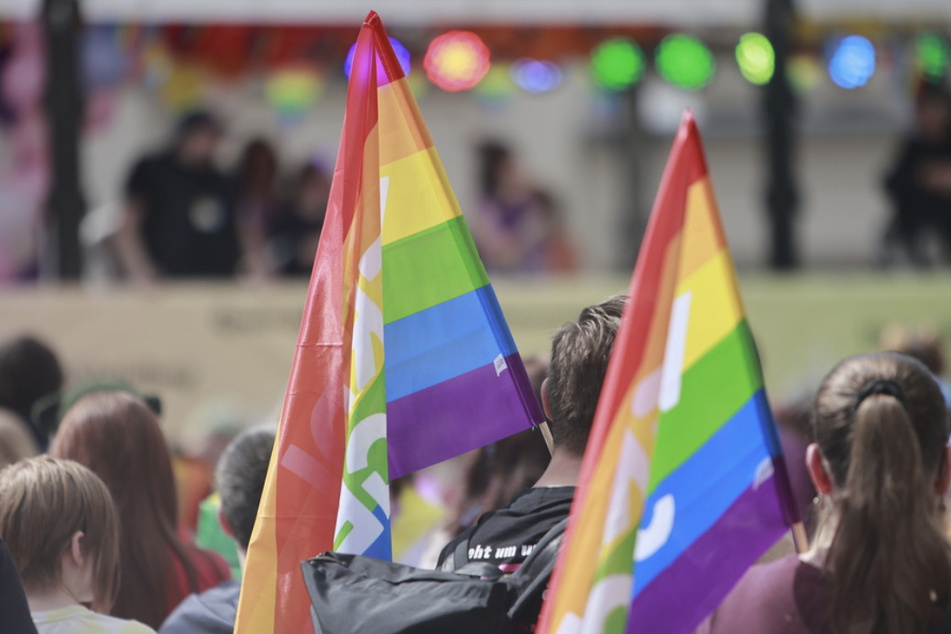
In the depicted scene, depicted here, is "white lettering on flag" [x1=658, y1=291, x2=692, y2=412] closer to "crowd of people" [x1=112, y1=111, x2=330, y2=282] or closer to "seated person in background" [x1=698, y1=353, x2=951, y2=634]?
"seated person in background" [x1=698, y1=353, x2=951, y2=634]

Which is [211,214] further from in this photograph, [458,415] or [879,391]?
[879,391]

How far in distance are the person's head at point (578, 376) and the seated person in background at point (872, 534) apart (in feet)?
1.28

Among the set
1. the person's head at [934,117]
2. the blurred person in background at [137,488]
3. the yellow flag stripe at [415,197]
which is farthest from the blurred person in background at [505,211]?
the yellow flag stripe at [415,197]

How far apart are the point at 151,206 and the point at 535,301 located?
2.18 m

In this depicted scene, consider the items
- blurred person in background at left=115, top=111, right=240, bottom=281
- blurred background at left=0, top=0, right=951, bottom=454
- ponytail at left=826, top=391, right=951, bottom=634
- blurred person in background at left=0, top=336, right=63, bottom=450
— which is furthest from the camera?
blurred person in background at left=115, top=111, right=240, bottom=281

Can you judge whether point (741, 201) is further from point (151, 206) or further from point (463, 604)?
point (463, 604)

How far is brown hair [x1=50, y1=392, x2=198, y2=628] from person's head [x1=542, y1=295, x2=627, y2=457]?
1.27 metres

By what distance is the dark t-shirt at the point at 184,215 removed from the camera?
8125mm

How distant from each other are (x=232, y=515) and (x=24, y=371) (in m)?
1.83

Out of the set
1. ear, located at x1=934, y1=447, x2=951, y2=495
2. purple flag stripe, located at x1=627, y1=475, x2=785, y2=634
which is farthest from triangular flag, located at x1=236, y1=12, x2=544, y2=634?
ear, located at x1=934, y1=447, x2=951, y2=495

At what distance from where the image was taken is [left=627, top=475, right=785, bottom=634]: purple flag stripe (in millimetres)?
2299

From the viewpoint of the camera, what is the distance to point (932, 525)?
8.24ft

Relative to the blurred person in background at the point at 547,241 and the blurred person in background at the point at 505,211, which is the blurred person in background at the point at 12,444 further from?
the blurred person in background at the point at 547,241

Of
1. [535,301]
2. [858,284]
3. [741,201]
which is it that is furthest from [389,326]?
[741,201]
